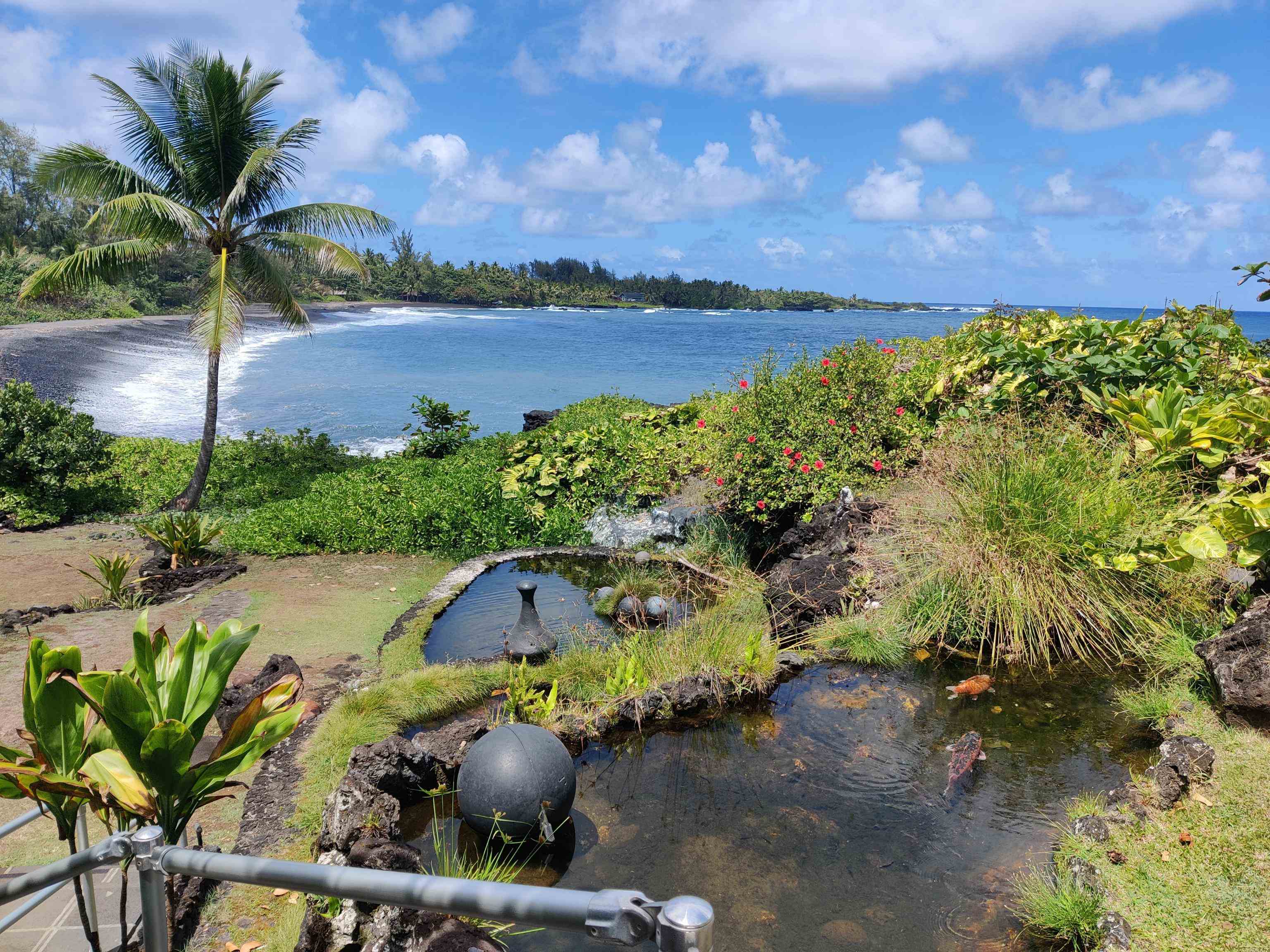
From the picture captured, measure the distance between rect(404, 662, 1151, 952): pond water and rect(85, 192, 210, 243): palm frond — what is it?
1178 cm

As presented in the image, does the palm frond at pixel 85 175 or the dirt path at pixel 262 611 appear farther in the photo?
the palm frond at pixel 85 175

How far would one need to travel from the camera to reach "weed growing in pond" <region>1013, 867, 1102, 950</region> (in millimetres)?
3551

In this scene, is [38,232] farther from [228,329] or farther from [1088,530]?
[1088,530]

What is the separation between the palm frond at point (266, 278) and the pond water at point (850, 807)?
39.9ft

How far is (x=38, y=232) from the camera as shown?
46219 mm

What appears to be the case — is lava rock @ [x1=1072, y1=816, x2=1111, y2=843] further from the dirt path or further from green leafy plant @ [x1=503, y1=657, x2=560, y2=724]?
the dirt path

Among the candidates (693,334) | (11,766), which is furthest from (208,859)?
(693,334)

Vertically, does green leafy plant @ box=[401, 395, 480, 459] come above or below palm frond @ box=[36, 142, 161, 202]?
below

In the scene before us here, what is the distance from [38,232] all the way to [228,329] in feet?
147

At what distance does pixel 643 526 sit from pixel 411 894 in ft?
30.0

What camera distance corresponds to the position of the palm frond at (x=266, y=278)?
1420cm

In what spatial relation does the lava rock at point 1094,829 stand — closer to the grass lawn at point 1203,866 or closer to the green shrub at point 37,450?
the grass lawn at point 1203,866

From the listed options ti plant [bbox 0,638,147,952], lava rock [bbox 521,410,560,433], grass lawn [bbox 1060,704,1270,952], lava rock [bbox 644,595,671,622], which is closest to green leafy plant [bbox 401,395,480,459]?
lava rock [bbox 521,410,560,433]

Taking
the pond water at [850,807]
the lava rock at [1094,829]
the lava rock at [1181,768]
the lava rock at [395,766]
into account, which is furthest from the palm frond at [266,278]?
the lava rock at [1181,768]
